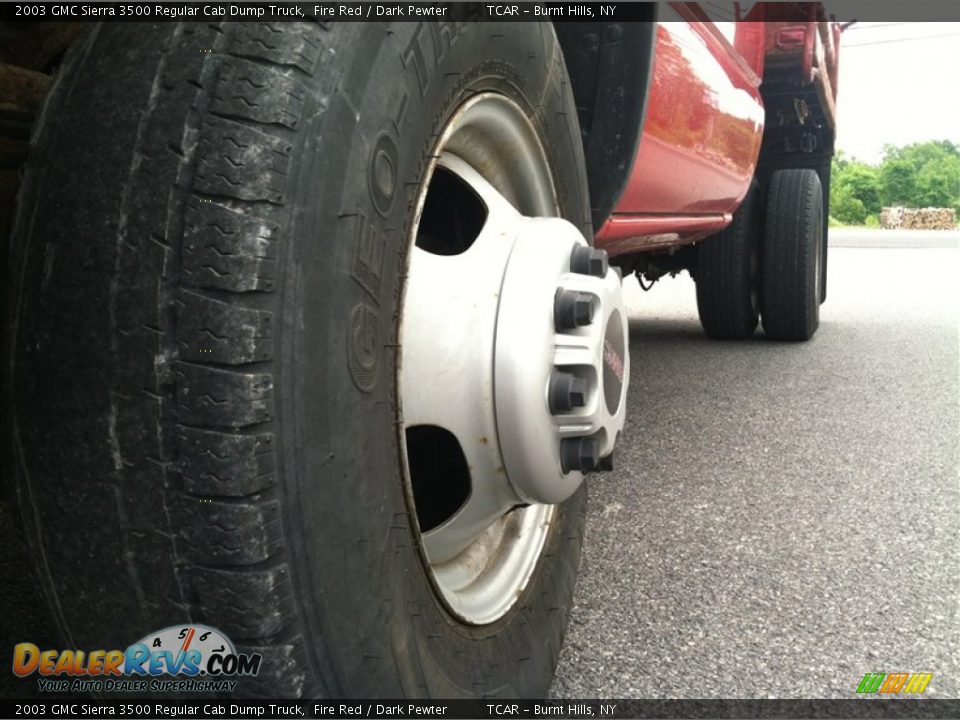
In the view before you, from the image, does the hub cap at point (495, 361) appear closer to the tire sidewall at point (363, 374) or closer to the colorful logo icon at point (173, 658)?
the tire sidewall at point (363, 374)

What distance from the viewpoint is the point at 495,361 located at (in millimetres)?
995

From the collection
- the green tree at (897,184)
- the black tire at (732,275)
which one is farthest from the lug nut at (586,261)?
the green tree at (897,184)

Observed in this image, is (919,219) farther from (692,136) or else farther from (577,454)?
(577,454)

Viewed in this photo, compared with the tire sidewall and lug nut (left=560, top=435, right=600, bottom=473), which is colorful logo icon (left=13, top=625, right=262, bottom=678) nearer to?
the tire sidewall

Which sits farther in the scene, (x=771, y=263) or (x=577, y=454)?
(x=771, y=263)

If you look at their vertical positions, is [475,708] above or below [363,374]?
below

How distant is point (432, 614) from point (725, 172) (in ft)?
6.79

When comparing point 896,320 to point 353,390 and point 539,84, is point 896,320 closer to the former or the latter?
point 539,84

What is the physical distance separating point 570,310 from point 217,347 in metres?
0.47

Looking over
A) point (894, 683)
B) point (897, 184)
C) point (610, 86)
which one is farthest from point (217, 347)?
point (897, 184)

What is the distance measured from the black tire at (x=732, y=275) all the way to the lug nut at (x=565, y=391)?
3.16m

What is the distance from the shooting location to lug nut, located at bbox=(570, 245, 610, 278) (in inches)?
44.5

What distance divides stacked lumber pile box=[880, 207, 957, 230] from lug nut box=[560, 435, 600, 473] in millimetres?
27969

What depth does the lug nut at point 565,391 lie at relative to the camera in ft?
3.31
